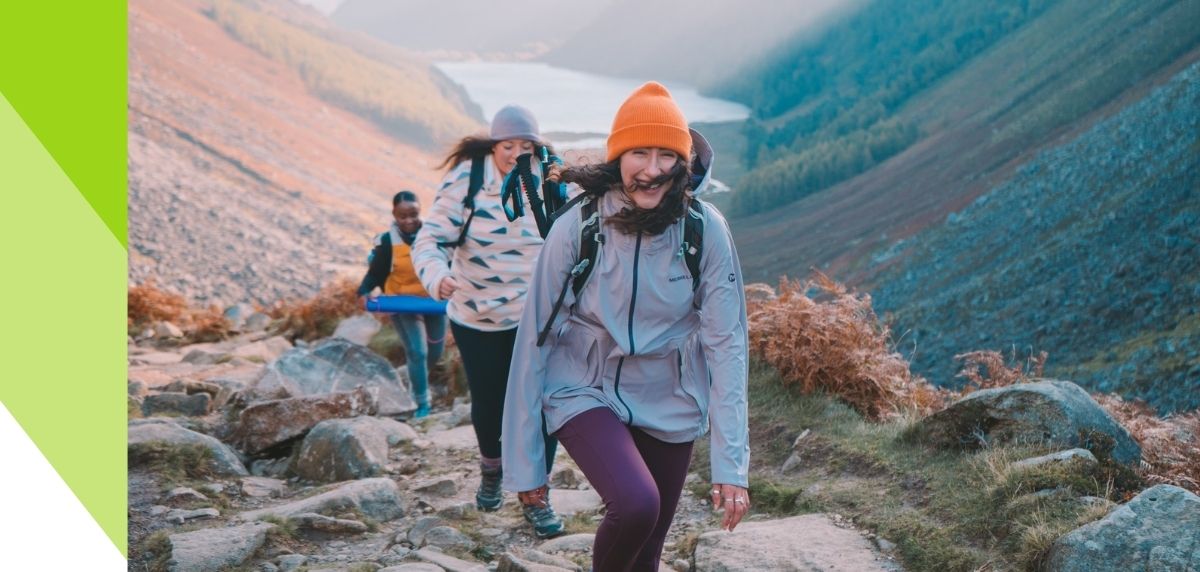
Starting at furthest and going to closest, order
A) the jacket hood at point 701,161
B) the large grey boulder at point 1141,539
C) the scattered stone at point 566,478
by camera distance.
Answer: the scattered stone at point 566,478 → the large grey boulder at point 1141,539 → the jacket hood at point 701,161

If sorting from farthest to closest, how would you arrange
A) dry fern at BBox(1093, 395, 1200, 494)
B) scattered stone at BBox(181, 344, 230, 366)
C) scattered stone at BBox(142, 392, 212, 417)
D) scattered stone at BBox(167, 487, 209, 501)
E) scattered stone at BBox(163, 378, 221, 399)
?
scattered stone at BBox(181, 344, 230, 366) → scattered stone at BBox(163, 378, 221, 399) → scattered stone at BBox(142, 392, 212, 417) → scattered stone at BBox(167, 487, 209, 501) → dry fern at BBox(1093, 395, 1200, 494)

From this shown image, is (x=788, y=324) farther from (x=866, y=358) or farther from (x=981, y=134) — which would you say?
(x=981, y=134)

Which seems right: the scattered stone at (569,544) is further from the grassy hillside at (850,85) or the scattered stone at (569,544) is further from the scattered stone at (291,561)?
the grassy hillside at (850,85)

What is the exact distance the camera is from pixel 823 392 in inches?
287

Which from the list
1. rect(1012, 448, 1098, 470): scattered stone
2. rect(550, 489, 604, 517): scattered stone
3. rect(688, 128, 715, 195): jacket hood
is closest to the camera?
rect(688, 128, 715, 195): jacket hood

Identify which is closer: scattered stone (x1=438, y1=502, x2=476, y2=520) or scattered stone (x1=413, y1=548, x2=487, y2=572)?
scattered stone (x1=413, y1=548, x2=487, y2=572)

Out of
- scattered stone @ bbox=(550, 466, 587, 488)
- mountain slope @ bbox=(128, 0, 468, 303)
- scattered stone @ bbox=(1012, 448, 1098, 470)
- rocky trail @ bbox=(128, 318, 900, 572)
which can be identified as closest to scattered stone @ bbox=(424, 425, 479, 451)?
rocky trail @ bbox=(128, 318, 900, 572)

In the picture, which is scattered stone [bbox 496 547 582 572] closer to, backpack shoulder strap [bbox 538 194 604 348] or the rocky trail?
the rocky trail

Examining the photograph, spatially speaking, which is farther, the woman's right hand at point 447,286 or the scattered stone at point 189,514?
the scattered stone at point 189,514

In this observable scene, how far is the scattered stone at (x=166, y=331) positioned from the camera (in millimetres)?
15305

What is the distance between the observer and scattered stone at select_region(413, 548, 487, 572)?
4415 millimetres

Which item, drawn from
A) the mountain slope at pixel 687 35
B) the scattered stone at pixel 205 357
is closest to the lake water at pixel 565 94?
the mountain slope at pixel 687 35

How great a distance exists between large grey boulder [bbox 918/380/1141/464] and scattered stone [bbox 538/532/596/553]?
2.20 m

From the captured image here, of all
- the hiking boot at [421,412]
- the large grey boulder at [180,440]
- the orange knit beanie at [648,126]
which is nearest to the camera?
the orange knit beanie at [648,126]
